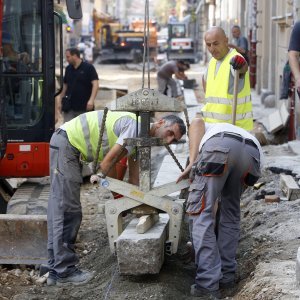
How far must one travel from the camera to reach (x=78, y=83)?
43.1 ft

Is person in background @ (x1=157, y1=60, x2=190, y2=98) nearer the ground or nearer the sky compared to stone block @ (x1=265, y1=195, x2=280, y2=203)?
nearer the sky

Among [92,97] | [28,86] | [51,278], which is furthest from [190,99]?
[51,278]

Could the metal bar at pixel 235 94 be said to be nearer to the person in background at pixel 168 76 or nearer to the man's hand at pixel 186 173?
the man's hand at pixel 186 173

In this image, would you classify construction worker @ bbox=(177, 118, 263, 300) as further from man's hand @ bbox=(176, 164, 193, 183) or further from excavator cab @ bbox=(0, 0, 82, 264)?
excavator cab @ bbox=(0, 0, 82, 264)

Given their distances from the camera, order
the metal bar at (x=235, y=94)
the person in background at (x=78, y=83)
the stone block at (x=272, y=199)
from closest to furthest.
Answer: the metal bar at (x=235, y=94), the stone block at (x=272, y=199), the person in background at (x=78, y=83)

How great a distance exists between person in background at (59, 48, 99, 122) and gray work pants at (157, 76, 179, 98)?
18.3 feet

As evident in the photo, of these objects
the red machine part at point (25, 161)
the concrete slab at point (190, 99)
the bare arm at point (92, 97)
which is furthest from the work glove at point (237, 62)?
the concrete slab at point (190, 99)

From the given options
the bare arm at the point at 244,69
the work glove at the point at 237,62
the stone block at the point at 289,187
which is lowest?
the stone block at the point at 289,187

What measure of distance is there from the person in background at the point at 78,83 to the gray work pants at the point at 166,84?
5584 millimetres

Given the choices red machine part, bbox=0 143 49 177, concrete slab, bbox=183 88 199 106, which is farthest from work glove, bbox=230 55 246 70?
concrete slab, bbox=183 88 199 106

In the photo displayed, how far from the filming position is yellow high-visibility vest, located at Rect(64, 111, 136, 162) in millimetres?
6770

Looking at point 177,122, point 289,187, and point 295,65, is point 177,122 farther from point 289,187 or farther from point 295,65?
point 289,187

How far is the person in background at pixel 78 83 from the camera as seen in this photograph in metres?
13.1

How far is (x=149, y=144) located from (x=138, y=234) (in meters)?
0.68
